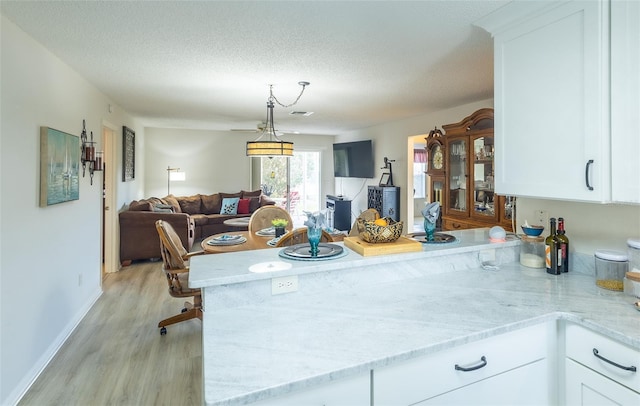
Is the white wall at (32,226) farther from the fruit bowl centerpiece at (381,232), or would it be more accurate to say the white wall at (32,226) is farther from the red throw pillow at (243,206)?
the red throw pillow at (243,206)

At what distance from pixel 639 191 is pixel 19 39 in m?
3.44

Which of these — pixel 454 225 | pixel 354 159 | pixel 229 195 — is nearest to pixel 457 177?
pixel 454 225

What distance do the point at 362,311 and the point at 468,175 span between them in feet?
10.7

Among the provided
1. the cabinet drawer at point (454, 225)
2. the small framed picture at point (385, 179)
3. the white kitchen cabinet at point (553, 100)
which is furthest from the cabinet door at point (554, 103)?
the small framed picture at point (385, 179)

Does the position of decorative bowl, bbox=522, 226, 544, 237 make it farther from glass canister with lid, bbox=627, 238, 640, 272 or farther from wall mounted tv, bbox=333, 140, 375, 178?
wall mounted tv, bbox=333, 140, 375, 178

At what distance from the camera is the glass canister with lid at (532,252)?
76.3 inches

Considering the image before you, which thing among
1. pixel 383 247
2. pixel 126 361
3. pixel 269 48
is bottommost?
pixel 126 361

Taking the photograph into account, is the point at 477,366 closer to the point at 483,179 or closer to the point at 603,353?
the point at 603,353

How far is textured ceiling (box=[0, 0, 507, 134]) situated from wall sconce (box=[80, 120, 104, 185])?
60cm

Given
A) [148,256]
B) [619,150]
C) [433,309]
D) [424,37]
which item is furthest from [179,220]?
[619,150]

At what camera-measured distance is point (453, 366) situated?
45.3 inches

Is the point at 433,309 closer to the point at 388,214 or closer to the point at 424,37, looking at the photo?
the point at 424,37

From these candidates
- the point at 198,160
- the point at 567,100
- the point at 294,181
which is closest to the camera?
the point at 567,100

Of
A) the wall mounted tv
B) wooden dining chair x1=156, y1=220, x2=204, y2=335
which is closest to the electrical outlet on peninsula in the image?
wooden dining chair x1=156, y1=220, x2=204, y2=335
